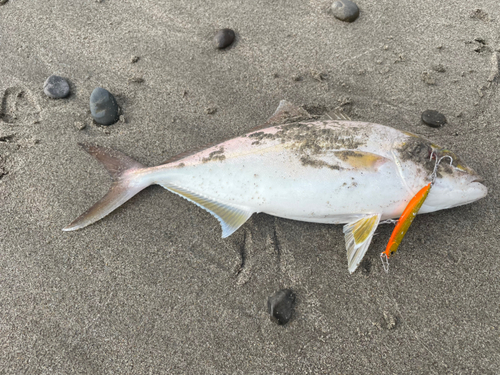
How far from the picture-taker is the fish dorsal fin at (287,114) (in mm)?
2615

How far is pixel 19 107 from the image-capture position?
2.93 m

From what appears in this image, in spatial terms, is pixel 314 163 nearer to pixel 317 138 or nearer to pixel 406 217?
pixel 317 138

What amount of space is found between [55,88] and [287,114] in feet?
7.15

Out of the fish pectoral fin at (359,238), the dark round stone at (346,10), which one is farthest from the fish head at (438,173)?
the dark round stone at (346,10)

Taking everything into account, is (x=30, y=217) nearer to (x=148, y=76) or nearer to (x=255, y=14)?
(x=148, y=76)

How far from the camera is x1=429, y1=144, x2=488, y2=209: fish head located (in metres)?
2.08

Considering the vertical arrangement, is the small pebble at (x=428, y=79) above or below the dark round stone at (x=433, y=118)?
above

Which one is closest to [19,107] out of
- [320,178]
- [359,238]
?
[320,178]

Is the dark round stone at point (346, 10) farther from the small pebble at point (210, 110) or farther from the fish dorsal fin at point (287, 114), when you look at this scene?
the small pebble at point (210, 110)

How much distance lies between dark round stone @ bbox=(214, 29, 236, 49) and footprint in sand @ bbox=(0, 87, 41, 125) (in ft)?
5.90

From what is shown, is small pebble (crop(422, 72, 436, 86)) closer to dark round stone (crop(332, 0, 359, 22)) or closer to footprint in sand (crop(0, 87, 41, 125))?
dark round stone (crop(332, 0, 359, 22))

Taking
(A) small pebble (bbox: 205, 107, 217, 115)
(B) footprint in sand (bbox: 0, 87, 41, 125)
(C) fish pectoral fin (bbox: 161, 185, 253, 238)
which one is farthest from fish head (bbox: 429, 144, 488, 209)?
(B) footprint in sand (bbox: 0, 87, 41, 125)

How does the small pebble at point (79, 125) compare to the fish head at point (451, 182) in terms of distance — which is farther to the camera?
the small pebble at point (79, 125)

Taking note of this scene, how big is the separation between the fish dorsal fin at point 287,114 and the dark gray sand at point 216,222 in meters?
0.23
